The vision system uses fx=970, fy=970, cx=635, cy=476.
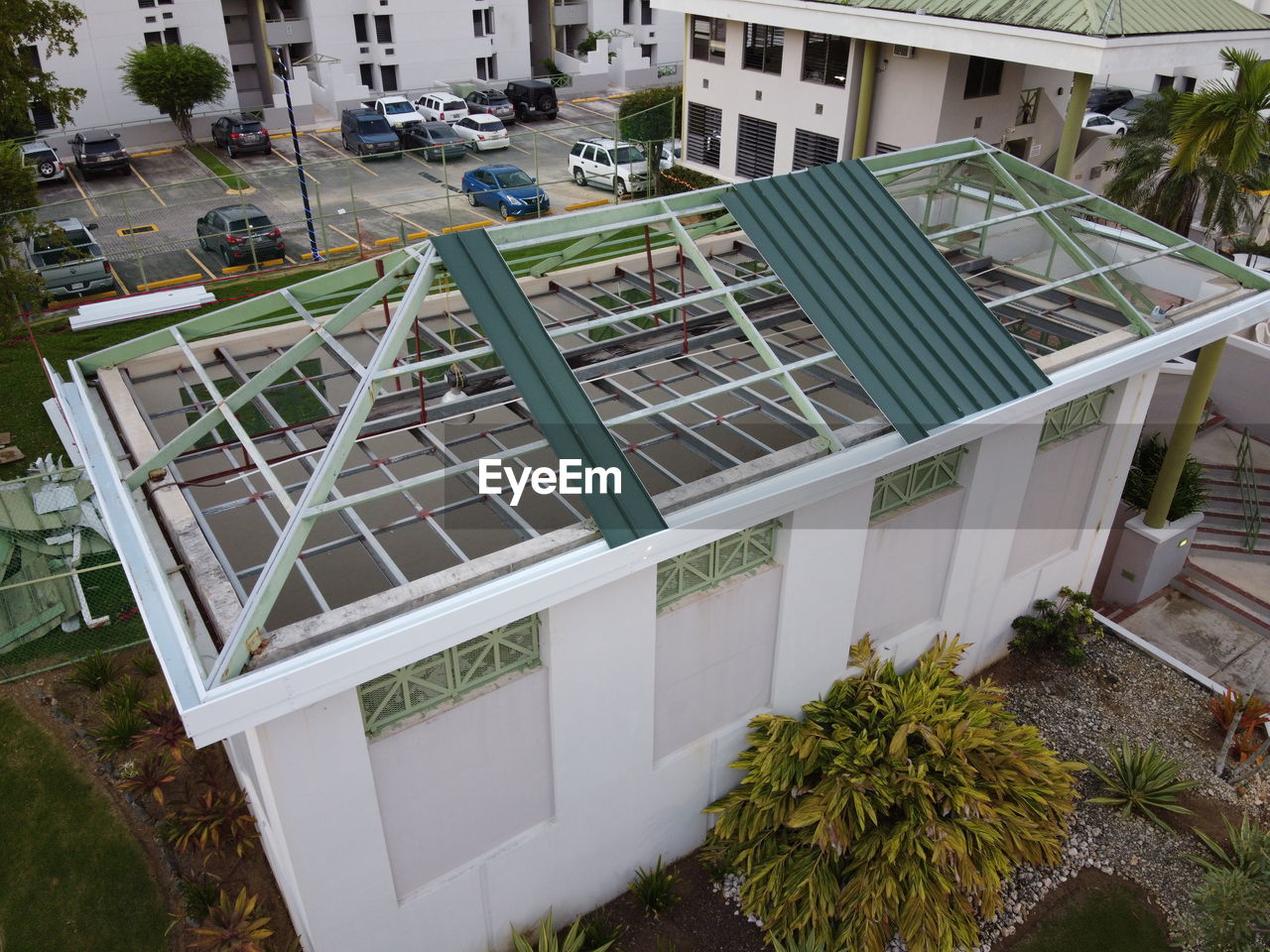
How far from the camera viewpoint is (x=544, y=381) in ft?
29.1

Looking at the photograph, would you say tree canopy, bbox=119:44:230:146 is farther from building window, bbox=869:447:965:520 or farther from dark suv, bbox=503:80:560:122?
building window, bbox=869:447:965:520

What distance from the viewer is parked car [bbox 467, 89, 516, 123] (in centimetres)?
4556

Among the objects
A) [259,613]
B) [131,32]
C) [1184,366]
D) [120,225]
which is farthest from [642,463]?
[131,32]

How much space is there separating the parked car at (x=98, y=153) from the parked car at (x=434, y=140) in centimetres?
1104

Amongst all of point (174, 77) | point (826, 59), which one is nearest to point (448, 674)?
point (826, 59)

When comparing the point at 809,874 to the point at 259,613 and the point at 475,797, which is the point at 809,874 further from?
the point at 259,613

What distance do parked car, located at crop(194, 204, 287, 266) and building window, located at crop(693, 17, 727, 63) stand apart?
15.2 meters

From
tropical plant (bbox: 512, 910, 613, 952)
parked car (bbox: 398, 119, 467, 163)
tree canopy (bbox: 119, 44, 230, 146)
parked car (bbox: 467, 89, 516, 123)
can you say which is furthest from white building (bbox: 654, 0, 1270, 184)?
tree canopy (bbox: 119, 44, 230, 146)

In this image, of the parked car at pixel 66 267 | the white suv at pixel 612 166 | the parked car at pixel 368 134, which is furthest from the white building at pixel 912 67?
the parked car at pixel 66 267

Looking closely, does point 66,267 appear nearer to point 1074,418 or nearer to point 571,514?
point 571,514

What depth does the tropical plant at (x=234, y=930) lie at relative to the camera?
9906mm

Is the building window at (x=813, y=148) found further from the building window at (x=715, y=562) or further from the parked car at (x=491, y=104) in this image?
the building window at (x=715, y=562)

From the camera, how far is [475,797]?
375 inches

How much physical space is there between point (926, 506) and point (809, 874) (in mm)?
4578
